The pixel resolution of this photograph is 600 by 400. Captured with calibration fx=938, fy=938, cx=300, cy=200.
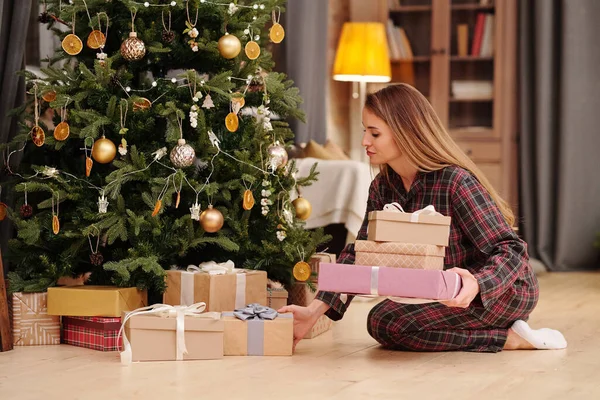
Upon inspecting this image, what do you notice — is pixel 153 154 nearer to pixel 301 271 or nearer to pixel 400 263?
pixel 301 271

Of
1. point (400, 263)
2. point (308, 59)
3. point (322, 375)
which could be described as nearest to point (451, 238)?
point (400, 263)

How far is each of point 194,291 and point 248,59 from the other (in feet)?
2.49

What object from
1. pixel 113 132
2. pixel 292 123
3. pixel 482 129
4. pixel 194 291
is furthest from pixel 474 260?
pixel 482 129

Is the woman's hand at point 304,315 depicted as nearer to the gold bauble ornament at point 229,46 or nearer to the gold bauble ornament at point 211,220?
the gold bauble ornament at point 211,220

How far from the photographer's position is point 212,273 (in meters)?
2.69

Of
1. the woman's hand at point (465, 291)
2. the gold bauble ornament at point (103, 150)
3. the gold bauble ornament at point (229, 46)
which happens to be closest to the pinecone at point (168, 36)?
the gold bauble ornament at point (229, 46)

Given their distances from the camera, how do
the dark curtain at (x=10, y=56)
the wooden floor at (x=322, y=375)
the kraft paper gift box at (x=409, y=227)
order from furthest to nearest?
the dark curtain at (x=10, y=56)
the kraft paper gift box at (x=409, y=227)
the wooden floor at (x=322, y=375)

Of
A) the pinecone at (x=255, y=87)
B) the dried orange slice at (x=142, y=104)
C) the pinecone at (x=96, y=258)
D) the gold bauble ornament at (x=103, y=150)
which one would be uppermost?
the pinecone at (x=255, y=87)

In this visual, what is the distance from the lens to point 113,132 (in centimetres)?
280

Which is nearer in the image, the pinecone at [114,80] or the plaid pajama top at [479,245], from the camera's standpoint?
the plaid pajama top at [479,245]

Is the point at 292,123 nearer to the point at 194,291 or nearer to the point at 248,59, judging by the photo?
the point at 248,59

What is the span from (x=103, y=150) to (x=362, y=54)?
300 centimetres

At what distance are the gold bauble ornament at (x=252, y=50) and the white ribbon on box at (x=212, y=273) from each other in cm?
63

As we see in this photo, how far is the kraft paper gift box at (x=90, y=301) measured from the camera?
103 inches
